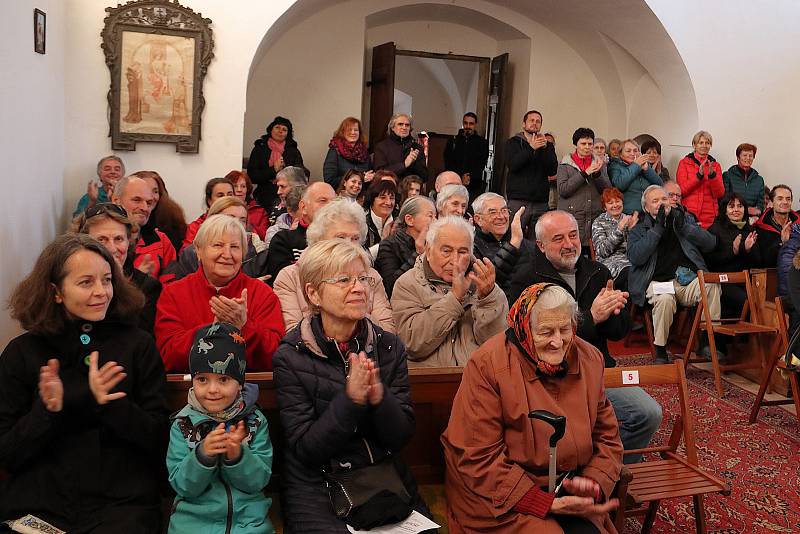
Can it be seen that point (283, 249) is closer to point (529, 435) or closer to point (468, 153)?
point (529, 435)

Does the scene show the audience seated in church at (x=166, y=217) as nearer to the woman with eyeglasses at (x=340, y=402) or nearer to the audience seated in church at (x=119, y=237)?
the audience seated in church at (x=119, y=237)

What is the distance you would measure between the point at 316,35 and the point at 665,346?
5.37m

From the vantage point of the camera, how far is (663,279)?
6598 millimetres

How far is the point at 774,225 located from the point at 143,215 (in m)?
5.66

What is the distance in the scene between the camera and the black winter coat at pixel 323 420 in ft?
7.88

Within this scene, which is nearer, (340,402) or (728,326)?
(340,402)

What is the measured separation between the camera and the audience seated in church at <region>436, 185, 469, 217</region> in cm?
512

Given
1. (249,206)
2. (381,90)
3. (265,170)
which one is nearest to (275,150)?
(265,170)

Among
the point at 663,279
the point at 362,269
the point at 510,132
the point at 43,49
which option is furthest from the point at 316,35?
the point at 362,269

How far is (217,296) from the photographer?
10.2 ft

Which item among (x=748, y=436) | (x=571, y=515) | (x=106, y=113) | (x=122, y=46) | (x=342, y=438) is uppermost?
(x=122, y=46)

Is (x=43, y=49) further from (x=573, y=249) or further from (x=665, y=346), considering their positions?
(x=665, y=346)

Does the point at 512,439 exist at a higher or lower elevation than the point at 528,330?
lower

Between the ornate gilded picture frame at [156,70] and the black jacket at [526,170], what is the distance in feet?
10.4
